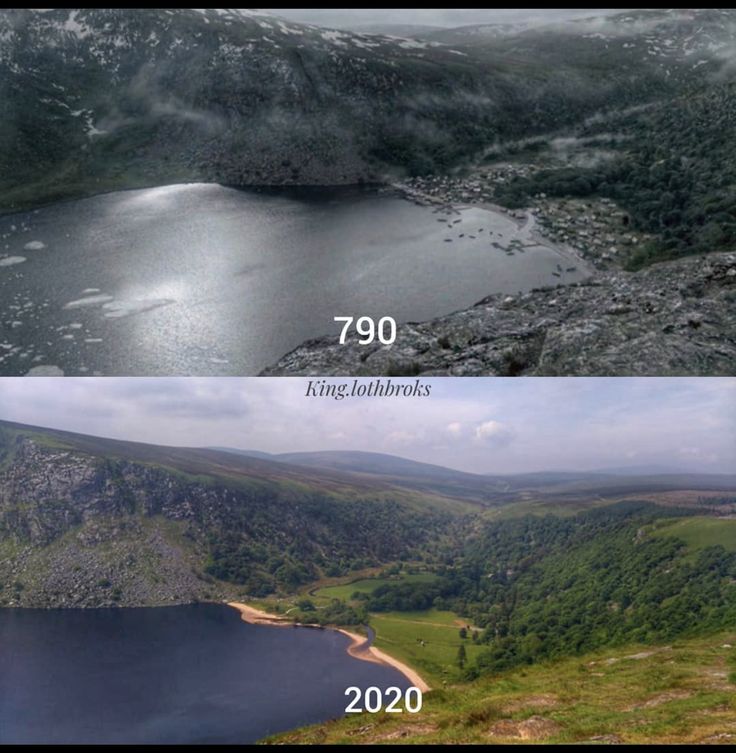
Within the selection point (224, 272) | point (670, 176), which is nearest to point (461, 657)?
point (224, 272)

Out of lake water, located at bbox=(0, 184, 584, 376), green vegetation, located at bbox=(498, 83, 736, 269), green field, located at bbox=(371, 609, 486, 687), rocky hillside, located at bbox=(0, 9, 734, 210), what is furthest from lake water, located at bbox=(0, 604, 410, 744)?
green vegetation, located at bbox=(498, 83, 736, 269)

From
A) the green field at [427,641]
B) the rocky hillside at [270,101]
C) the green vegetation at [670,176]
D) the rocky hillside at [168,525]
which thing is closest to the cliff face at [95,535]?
the rocky hillside at [168,525]

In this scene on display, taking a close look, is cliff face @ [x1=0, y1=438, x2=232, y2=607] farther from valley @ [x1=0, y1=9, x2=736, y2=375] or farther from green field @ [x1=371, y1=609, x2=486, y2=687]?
green field @ [x1=371, y1=609, x2=486, y2=687]

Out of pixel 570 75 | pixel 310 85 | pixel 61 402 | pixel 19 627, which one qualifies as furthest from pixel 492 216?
pixel 19 627

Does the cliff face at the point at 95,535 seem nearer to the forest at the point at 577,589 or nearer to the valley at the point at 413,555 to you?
the valley at the point at 413,555

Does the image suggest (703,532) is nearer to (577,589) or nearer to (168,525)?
(577,589)

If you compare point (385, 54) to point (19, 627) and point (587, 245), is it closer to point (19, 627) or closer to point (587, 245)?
point (587, 245)
